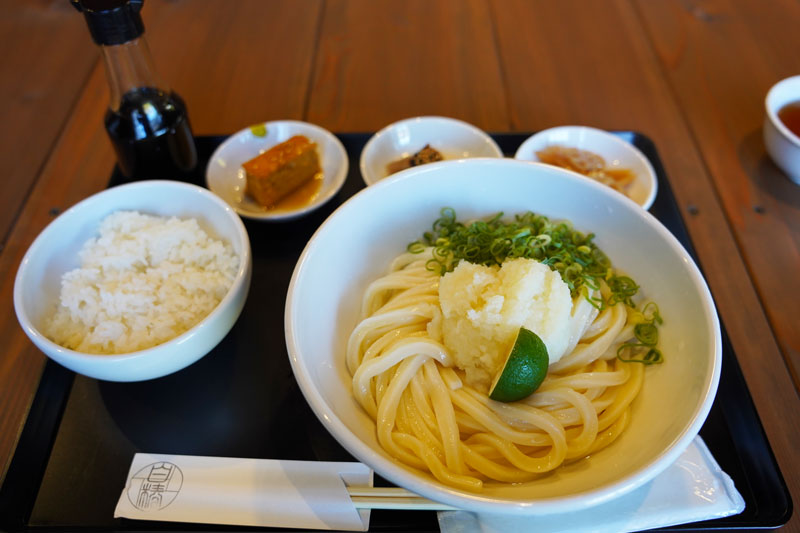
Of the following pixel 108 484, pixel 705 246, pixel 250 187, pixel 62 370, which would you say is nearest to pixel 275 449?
pixel 108 484

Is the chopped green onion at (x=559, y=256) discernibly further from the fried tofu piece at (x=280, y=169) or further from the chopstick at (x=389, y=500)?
the fried tofu piece at (x=280, y=169)

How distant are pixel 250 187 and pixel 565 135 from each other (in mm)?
1366

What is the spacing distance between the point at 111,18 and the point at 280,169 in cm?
74

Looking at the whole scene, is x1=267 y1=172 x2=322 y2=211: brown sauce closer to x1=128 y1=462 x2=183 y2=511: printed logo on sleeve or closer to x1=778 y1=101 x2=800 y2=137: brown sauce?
x1=128 y1=462 x2=183 y2=511: printed logo on sleeve

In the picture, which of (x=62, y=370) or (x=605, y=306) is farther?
(x=62, y=370)

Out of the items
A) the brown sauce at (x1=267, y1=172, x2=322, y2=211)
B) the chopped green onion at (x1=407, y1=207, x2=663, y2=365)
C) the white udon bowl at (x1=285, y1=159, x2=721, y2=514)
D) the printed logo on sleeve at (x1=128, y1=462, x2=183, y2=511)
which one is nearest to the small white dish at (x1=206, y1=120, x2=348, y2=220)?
the brown sauce at (x1=267, y1=172, x2=322, y2=211)

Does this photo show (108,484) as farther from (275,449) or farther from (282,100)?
→ (282,100)

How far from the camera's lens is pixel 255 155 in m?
2.36

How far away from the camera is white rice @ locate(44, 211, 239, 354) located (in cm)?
157

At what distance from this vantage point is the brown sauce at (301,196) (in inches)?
85.0

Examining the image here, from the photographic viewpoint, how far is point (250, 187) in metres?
2.16

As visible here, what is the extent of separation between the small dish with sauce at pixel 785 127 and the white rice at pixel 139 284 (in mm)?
2240

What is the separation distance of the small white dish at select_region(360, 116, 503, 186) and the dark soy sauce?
0.74 meters

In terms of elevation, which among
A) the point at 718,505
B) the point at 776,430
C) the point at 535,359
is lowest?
the point at 776,430
